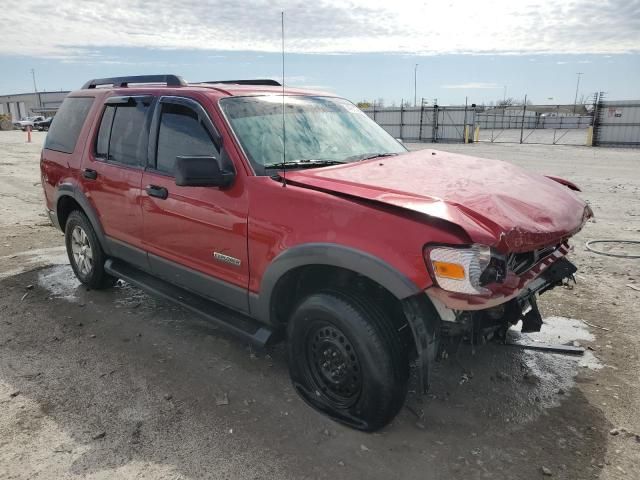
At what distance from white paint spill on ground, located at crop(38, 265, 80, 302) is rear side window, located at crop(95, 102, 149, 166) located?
1562mm

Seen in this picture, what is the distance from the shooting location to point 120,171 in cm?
428

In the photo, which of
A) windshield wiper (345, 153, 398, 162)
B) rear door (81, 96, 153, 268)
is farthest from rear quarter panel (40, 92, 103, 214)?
windshield wiper (345, 153, 398, 162)

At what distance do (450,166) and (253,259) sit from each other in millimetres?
1552

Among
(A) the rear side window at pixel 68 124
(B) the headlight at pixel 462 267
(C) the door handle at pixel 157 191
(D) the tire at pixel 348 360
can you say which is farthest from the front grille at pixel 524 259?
(A) the rear side window at pixel 68 124

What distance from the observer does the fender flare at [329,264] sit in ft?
8.41

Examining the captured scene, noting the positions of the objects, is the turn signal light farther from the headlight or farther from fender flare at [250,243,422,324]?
fender flare at [250,243,422,324]

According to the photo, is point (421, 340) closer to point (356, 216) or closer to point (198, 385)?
point (356, 216)

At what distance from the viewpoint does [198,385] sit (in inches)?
138

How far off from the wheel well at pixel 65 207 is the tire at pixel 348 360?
10.7 ft

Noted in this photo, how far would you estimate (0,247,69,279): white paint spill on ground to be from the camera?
19.4ft

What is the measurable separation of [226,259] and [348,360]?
1.13 metres

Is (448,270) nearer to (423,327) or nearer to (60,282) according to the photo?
(423,327)

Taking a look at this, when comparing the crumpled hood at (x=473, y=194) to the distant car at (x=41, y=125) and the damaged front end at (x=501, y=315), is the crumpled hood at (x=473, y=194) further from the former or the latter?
the distant car at (x=41, y=125)

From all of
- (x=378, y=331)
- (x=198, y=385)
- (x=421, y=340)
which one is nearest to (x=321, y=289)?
(x=378, y=331)
